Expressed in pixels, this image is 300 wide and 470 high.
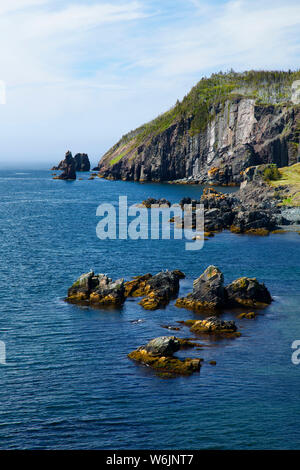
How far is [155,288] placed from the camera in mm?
75750

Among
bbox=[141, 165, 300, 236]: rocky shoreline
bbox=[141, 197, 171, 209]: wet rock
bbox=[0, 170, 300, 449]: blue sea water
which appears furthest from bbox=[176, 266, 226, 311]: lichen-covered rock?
bbox=[141, 197, 171, 209]: wet rock

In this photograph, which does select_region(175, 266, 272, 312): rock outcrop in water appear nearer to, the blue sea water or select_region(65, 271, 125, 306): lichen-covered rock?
the blue sea water

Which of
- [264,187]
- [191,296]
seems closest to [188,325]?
[191,296]

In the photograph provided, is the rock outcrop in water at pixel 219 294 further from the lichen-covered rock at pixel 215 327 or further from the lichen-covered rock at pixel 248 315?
the lichen-covered rock at pixel 215 327

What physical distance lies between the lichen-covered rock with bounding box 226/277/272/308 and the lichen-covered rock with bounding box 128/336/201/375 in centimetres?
1864

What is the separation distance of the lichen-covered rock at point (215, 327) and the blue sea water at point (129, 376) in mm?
1508

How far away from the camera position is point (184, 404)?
43.9m

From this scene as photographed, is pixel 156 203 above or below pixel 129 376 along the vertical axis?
above

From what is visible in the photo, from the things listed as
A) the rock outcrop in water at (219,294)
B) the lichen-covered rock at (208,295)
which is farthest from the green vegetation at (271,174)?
the lichen-covered rock at (208,295)

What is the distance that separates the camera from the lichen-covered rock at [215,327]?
6056 cm

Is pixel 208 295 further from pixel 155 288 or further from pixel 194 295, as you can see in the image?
pixel 155 288

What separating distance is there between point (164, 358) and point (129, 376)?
14.3ft

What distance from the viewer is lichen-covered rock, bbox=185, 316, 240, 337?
199 ft

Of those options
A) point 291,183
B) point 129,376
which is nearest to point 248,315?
point 129,376
